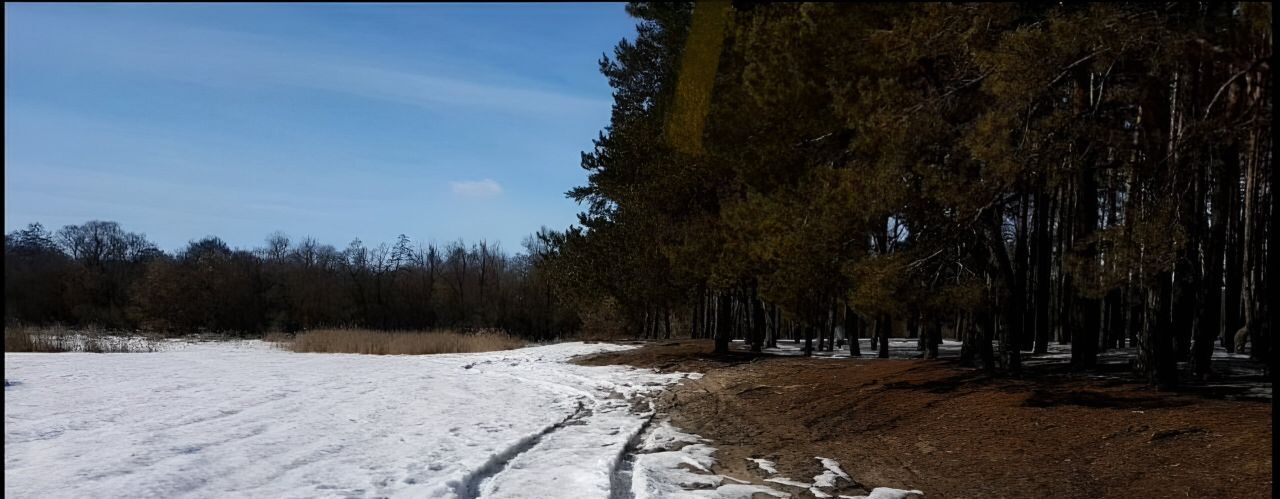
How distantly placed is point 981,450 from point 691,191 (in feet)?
37.9

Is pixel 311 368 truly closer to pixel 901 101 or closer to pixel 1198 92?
pixel 901 101

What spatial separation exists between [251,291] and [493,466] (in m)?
60.4

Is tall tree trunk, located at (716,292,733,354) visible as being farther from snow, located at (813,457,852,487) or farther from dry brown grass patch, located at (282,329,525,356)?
snow, located at (813,457,852,487)

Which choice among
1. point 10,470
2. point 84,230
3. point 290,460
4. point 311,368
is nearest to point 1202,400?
point 290,460

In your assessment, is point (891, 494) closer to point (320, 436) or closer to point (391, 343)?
point (320, 436)

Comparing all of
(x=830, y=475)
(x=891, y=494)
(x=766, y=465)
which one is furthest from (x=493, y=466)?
(x=891, y=494)

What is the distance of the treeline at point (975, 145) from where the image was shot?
764cm

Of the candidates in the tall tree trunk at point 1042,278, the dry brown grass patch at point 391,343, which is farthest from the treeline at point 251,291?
the tall tree trunk at point 1042,278

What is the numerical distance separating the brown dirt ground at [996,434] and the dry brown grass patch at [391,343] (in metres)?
16.6

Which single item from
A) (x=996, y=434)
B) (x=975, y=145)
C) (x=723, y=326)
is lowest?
(x=996, y=434)

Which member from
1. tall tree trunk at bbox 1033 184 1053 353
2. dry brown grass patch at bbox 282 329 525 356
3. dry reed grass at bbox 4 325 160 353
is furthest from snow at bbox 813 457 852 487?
dry reed grass at bbox 4 325 160 353

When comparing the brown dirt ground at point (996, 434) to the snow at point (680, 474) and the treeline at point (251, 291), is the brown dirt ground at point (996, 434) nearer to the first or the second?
the snow at point (680, 474)

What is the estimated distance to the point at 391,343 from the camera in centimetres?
2714

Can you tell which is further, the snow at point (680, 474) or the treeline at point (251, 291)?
the treeline at point (251, 291)
